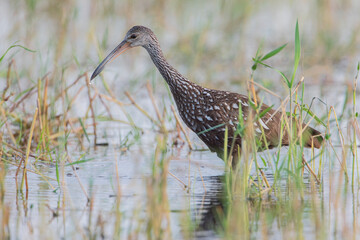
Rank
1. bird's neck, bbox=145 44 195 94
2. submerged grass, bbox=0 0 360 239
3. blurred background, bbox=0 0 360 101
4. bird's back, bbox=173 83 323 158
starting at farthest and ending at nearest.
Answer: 1. blurred background, bbox=0 0 360 101
2. bird's neck, bbox=145 44 195 94
3. bird's back, bbox=173 83 323 158
4. submerged grass, bbox=0 0 360 239

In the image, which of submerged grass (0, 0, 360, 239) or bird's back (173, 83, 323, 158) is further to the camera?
bird's back (173, 83, 323, 158)

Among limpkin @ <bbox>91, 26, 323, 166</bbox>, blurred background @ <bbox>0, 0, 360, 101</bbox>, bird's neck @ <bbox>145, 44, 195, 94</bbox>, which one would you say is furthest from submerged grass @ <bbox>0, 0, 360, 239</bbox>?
blurred background @ <bbox>0, 0, 360, 101</bbox>

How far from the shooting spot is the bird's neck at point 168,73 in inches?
265

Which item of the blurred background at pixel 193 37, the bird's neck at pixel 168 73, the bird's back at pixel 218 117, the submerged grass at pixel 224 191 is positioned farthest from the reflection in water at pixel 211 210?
the blurred background at pixel 193 37

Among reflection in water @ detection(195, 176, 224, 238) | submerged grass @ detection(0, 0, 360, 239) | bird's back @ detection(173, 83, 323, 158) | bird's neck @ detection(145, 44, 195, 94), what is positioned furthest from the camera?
bird's neck @ detection(145, 44, 195, 94)

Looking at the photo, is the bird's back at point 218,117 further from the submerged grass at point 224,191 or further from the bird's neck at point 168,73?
the submerged grass at point 224,191

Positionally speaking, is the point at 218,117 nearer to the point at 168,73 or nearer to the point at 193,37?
the point at 168,73

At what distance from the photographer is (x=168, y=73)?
6.82 meters

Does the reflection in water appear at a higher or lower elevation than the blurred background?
lower

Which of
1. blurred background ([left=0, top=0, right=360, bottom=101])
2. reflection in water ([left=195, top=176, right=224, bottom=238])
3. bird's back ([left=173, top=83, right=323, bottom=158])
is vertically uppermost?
blurred background ([left=0, top=0, right=360, bottom=101])

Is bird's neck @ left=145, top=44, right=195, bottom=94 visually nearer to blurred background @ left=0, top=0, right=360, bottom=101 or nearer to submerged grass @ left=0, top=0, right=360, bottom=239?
submerged grass @ left=0, top=0, right=360, bottom=239

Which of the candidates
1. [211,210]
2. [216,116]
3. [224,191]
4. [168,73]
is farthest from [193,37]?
[211,210]

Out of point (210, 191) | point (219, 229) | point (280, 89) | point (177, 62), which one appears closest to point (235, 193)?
point (210, 191)

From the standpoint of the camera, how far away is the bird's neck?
6.73m
